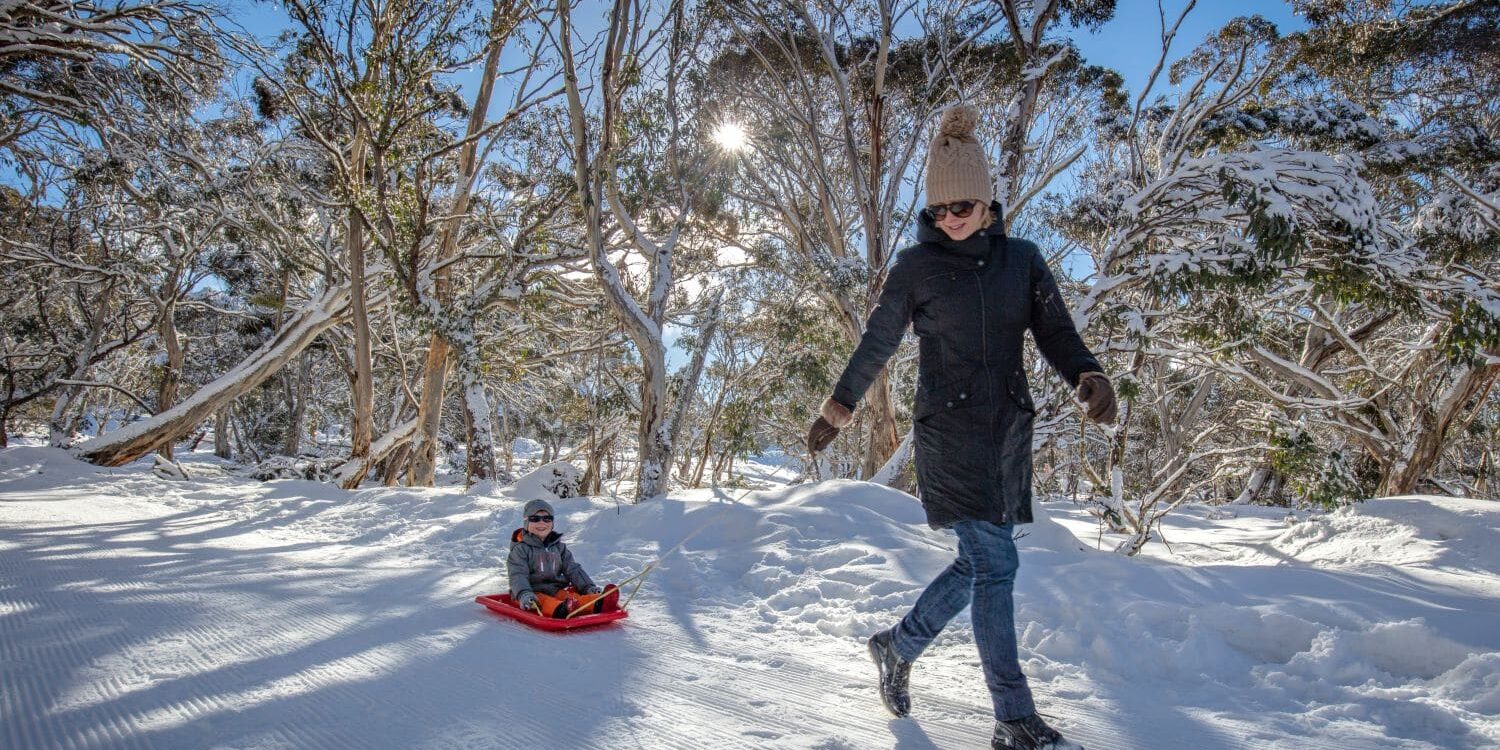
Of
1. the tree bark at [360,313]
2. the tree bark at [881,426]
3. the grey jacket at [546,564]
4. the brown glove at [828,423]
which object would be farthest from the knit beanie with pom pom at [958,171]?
the tree bark at [360,313]

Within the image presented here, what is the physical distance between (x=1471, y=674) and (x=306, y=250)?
59.2 feet

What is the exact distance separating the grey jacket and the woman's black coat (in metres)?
2.05

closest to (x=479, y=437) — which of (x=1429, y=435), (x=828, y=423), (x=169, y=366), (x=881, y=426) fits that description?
(x=881, y=426)

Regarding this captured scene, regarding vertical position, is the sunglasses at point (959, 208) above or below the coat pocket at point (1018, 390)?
above

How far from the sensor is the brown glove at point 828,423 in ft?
7.23

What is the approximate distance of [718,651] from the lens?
2.89 meters

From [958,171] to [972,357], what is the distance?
1.92 feet

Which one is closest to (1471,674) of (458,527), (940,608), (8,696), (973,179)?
(940,608)

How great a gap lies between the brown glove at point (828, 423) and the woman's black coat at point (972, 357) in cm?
3

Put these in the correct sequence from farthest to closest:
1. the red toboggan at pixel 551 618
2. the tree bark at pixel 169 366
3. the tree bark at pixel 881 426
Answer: the tree bark at pixel 169 366 → the tree bark at pixel 881 426 → the red toboggan at pixel 551 618

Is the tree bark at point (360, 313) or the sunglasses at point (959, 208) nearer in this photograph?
the sunglasses at point (959, 208)

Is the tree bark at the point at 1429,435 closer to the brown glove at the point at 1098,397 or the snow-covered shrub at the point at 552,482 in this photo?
the brown glove at the point at 1098,397

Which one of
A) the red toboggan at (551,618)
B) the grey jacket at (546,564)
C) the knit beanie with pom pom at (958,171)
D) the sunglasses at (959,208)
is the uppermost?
the knit beanie with pom pom at (958,171)

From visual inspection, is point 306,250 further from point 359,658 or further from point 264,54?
point 359,658
